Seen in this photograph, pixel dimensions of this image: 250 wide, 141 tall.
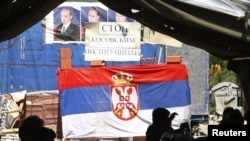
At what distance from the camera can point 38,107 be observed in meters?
13.6

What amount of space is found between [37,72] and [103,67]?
2885mm

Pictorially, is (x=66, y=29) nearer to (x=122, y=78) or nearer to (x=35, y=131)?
(x=122, y=78)

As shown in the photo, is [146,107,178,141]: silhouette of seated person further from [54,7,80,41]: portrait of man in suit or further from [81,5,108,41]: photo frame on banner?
[54,7,80,41]: portrait of man in suit

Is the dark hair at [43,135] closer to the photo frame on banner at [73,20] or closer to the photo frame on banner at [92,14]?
the photo frame on banner at [92,14]

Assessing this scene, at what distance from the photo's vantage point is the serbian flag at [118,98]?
11195 mm

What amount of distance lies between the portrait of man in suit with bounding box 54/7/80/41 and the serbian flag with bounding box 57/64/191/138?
113 inches

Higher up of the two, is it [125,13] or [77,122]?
[125,13]

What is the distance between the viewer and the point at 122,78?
1149cm

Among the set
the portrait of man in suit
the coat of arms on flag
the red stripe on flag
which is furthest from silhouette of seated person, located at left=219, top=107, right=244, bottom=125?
Answer: the portrait of man in suit

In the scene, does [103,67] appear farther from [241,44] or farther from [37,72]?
[241,44]

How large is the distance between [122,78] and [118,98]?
15.7 inches

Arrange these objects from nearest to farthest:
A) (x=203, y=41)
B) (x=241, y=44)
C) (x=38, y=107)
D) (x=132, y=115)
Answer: (x=241, y=44) → (x=203, y=41) → (x=132, y=115) → (x=38, y=107)

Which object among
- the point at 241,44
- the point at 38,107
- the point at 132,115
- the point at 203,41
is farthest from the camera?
the point at 38,107

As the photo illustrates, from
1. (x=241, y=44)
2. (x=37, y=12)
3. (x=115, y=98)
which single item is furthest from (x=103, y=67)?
(x=241, y=44)
